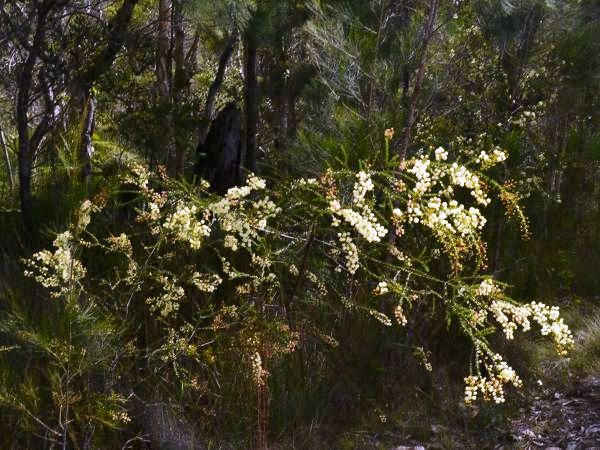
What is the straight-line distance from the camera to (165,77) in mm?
6121

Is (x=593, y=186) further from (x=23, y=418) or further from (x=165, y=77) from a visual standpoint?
(x=23, y=418)

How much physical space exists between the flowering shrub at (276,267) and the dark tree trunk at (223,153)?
103 centimetres

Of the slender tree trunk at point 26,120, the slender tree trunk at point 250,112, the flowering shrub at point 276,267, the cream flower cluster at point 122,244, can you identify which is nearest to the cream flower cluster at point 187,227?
the flowering shrub at point 276,267

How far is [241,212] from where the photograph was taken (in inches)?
117

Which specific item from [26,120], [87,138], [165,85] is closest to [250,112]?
[165,85]

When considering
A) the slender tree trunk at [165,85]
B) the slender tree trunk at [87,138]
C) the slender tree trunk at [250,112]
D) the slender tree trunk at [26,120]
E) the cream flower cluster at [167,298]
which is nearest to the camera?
the cream flower cluster at [167,298]

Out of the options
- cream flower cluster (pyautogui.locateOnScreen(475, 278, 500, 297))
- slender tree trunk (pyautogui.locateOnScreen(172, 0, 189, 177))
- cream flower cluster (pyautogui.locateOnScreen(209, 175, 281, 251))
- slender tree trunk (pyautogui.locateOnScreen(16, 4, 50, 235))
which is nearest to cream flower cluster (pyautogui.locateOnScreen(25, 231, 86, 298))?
cream flower cluster (pyautogui.locateOnScreen(209, 175, 281, 251))

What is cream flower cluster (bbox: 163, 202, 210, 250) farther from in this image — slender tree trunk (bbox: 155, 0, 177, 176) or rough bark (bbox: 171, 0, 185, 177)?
slender tree trunk (bbox: 155, 0, 177, 176)

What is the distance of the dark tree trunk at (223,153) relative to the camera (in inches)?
206

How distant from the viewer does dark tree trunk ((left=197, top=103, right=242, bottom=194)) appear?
5.23 meters

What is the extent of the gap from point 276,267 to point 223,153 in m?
1.79

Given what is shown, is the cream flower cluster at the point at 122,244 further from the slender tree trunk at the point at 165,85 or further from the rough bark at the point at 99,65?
the slender tree trunk at the point at 165,85

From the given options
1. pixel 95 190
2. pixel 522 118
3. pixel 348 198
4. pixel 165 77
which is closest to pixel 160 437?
pixel 348 198

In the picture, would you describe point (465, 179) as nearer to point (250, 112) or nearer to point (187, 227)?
point (187, 227)
